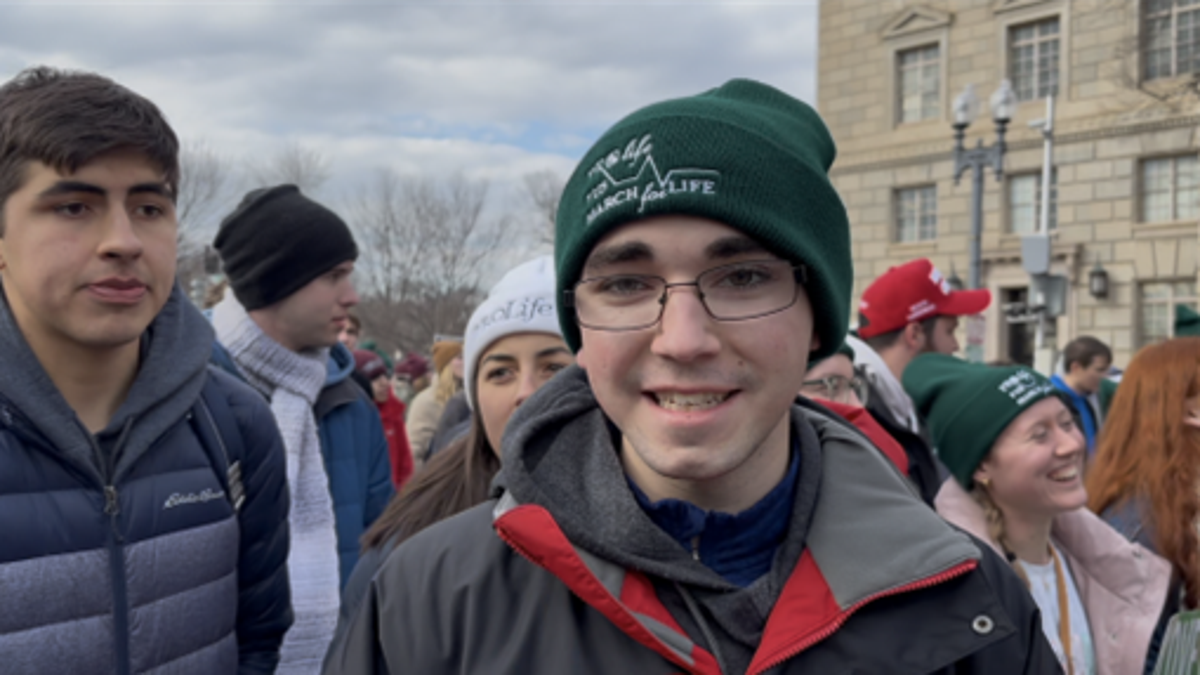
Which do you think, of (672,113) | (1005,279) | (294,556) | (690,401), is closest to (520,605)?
(690,401)

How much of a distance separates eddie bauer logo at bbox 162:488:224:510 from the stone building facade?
70.8 feet

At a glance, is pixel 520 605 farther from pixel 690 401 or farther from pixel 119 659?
pixel 119 659

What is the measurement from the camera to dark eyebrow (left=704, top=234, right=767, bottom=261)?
175 cm

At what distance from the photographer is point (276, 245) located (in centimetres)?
426

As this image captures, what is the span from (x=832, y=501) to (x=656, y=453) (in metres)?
0.36

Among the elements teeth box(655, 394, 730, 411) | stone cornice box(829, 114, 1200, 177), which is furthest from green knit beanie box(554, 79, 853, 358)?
stone cornice box(829, 114, 1200, 177)

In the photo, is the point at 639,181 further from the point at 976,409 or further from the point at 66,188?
the point at 976,409

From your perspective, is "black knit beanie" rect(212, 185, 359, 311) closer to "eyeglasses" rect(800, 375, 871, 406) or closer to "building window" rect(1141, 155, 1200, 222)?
"eyeglasses" rect(800, 375, 871, 406)

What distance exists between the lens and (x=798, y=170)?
1837 millimetres

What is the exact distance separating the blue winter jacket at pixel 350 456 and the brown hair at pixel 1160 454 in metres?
3.13

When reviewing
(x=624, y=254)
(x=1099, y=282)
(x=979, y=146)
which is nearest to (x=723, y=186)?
(x=624, y=254)

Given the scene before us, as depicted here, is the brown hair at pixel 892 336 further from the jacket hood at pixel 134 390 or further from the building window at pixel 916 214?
the building window at pixel 916 214

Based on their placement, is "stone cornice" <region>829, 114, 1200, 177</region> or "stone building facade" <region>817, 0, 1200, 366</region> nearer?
"stone building facade" <region>817, 0, 1200, 366</region>

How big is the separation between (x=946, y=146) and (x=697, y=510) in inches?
1087
